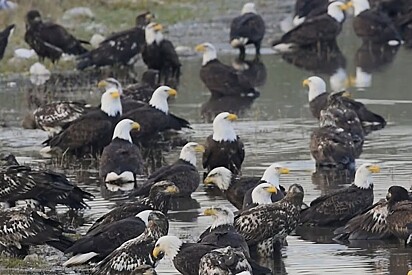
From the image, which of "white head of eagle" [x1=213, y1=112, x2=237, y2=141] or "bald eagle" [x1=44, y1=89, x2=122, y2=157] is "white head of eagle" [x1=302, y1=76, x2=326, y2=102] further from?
"white head of eagle" [x1=213, y1=112, x2=237, y2=141]

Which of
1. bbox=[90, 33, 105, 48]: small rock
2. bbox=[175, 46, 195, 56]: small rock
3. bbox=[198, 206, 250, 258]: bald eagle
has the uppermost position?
bbox=[90, 33, 105, 48]: small rock

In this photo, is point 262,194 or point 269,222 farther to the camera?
point 262,194

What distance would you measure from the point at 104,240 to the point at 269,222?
1.68 m

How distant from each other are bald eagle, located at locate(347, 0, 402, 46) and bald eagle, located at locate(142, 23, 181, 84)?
511 centimetres

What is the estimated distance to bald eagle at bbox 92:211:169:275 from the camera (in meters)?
12.3

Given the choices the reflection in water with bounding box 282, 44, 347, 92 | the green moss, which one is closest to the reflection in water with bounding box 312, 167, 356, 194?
the green moss

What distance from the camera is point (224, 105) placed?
2423 centimetres

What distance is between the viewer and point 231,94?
2500 centimetres

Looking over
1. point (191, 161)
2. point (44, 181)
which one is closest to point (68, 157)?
point (191, 161)

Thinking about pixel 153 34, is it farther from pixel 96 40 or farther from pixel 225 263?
pixel 225 263

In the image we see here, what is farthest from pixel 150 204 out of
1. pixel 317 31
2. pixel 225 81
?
pixel 317 31

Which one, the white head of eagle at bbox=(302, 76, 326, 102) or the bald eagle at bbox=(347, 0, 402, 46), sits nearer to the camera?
the white head of eagle at bbox=(302, 76, 326, 102)

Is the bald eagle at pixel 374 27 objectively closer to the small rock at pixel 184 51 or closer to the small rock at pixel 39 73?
the small rock at pixel 184 51

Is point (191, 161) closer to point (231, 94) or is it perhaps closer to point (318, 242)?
point (318, 242)
